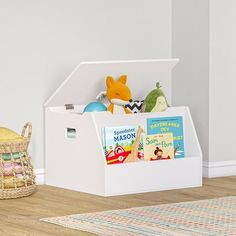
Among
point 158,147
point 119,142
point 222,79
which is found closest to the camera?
point 119,142

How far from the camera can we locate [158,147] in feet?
14.1

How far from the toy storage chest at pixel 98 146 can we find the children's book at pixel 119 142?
0.11 feet

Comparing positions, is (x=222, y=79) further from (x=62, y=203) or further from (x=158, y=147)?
(x=62, y=203)

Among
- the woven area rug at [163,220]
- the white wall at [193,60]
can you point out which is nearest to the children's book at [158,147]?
the white wall at [193,60]

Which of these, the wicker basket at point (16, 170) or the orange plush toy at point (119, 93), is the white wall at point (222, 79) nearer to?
the orange plush toy at point (119, 93)

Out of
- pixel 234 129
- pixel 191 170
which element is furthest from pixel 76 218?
pixel 234 129

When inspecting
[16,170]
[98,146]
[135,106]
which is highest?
[135,106]

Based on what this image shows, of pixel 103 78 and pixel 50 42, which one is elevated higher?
pixel 50 42

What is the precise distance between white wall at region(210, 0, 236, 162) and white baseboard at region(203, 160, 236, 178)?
0.10ft

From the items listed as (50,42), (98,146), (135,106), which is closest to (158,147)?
(135,106)

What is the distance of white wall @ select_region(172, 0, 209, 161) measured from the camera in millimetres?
4676

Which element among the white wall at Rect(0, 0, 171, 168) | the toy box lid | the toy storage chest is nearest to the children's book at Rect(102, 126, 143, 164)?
the toy storage chest

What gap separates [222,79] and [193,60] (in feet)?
0.72

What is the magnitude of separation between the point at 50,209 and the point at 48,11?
126cm
